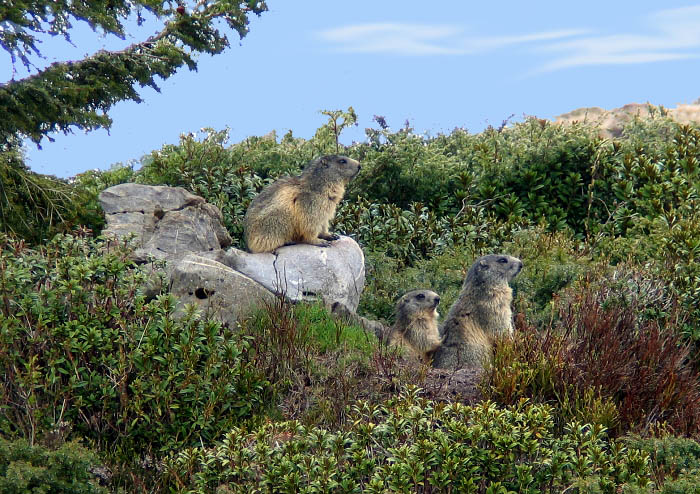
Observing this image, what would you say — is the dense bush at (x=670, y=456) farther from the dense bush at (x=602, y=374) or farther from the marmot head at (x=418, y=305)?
the marmot head at (x=418, y=305)

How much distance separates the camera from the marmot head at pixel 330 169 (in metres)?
11.0

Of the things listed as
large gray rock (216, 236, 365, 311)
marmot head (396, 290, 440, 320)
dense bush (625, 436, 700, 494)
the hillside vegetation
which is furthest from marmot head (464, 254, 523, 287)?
dense bush (625, 436, 700, 494)

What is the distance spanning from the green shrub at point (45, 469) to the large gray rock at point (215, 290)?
3292 mm

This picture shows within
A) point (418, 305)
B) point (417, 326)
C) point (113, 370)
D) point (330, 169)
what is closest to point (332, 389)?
point (113, 370)

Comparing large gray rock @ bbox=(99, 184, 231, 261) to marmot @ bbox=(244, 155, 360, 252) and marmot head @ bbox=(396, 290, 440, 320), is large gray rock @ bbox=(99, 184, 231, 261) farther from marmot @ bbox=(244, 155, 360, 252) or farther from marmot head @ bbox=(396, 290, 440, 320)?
marmot head @ bbox=(396, 290, 440, 320)

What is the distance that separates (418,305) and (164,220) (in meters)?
3.87

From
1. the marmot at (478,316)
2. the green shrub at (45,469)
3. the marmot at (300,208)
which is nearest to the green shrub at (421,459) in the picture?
the green shrub at (45,469)

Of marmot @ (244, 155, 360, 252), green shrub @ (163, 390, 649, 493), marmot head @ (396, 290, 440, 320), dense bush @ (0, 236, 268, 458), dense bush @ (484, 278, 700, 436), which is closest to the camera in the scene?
green shrub @ (163, 390, 649, 493)

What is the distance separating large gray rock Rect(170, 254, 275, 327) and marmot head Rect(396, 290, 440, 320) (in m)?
1.44

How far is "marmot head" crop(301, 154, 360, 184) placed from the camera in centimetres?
1103

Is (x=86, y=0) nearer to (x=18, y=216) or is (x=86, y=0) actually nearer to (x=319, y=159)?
(x=18, y=216)

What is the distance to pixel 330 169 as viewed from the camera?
36.4ft

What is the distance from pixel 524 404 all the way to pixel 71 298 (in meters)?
3.80

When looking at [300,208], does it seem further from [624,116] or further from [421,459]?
[624,116]
